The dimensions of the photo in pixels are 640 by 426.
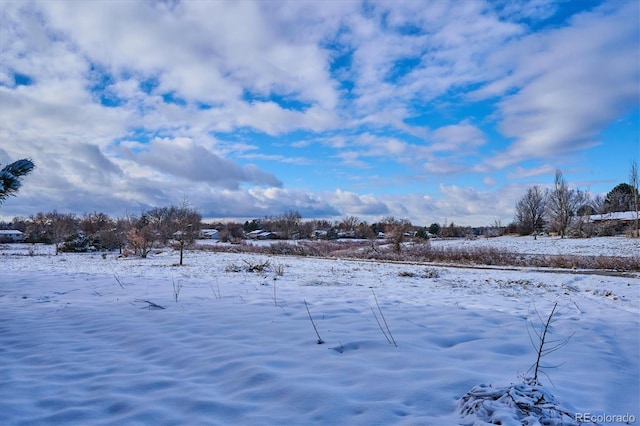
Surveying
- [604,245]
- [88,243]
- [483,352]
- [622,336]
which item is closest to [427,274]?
[622,336]

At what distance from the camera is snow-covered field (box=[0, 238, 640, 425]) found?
291 cm

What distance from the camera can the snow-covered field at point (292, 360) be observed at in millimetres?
2908

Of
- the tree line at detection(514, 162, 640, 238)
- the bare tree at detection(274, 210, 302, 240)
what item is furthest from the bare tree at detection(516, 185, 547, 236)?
the bare tree at detection(274, 210, 302, 240)

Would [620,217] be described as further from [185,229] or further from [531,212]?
[185,229]

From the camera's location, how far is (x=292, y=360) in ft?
13.2

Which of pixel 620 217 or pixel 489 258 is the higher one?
pixel 620 217

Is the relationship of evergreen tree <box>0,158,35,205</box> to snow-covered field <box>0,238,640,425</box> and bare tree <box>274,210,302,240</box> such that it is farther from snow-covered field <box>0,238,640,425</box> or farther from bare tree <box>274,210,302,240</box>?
bare tree <box>274,210,302,240</box>

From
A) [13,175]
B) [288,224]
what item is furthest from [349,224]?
[13,175]

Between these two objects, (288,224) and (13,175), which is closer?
Answer: (13,175)

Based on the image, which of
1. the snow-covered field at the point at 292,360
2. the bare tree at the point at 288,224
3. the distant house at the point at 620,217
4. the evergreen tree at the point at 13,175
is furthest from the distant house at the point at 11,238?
the distant house at the point at 620,217

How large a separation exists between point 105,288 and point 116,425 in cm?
903

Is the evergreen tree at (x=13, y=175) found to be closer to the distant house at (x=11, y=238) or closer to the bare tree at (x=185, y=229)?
the bare tree at (x=185, y=229)

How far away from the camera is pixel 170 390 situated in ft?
10.7

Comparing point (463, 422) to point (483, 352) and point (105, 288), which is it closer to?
point (483, 352)
